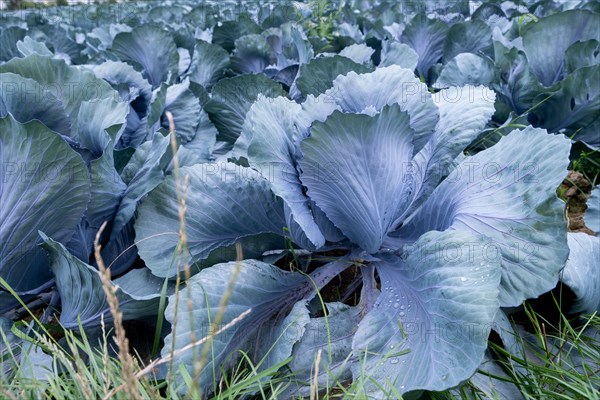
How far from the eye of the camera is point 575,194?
2.66 m

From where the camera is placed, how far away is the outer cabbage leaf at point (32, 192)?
1523 millimetres

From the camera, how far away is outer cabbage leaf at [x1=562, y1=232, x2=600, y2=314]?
65.4 inches

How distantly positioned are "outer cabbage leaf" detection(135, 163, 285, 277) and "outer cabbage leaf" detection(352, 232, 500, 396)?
17.8 inches

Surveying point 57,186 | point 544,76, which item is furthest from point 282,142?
point 544,76

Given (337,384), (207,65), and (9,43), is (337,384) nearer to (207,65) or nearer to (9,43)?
(207,65)

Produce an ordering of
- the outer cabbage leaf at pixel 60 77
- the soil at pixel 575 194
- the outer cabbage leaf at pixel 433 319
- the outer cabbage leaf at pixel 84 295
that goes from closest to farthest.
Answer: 1. the outer cabbage leaf at pixel 433 319
2. the outer cabbage leaf at pixel 84 295
3. the outer cabbage leaf at pixel 60 77
4. the soil at pixel 575 194

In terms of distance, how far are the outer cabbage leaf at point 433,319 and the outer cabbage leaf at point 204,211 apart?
17.8 inches

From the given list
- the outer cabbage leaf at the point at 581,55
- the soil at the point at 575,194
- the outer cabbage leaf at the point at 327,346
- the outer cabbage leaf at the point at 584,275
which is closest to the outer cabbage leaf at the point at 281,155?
the outer cabbage leaf at the point at 327,346

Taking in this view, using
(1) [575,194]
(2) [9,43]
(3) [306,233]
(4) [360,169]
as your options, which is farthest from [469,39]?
(2) [9,43]

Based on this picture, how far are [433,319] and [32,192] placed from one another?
3.69 feet

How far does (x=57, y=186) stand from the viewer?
159 cm

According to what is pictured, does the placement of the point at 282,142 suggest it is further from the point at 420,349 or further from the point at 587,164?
the point at 587,164

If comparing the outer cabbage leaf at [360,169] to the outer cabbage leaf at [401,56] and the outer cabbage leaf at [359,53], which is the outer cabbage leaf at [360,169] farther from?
the outer cabbage leaf at [359,53]

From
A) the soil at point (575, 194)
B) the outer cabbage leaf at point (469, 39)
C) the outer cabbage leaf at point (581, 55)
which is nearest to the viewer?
the soil at point (575, 194)
